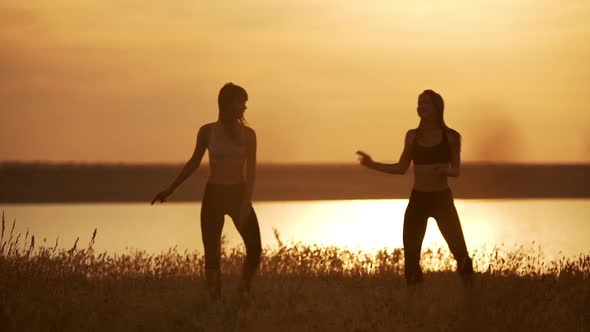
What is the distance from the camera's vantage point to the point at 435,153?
10555 mm

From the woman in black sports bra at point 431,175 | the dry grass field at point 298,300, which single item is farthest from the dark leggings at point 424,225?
the dry grass field at point 298,300

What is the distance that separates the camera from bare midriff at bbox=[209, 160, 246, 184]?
1081 cm

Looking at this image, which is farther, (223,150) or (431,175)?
(223,150)

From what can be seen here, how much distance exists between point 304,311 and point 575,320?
2716mm

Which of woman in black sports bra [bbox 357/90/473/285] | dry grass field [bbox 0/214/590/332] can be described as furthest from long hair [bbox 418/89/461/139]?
dry grass field [bbox 0/214/590/332]

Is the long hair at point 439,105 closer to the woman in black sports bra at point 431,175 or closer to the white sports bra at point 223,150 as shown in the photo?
the woman in black sports bra at point 431,175

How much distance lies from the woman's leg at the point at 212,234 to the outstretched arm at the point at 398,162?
1.59 meters

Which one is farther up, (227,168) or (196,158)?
(196,158)

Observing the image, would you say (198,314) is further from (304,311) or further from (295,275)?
(295,275)

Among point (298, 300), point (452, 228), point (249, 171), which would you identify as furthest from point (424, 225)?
point (249, 171)

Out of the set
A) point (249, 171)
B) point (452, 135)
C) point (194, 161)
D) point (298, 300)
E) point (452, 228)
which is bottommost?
point (298, 300)

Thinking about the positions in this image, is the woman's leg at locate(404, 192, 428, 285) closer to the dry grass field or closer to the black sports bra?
the dry grass field

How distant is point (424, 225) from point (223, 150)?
2217 millimetres

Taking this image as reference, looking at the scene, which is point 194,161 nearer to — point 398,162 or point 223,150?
point 223,150
